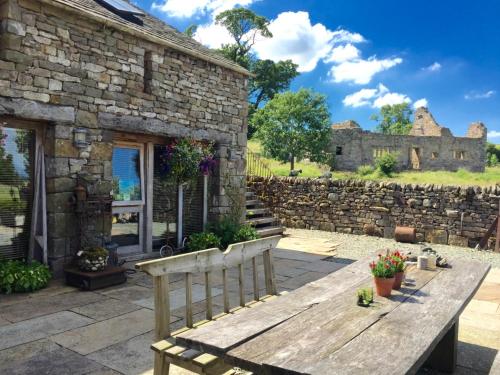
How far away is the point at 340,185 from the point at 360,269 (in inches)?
289

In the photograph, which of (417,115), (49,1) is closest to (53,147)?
(49,1)

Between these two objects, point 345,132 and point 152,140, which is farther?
point 345,132

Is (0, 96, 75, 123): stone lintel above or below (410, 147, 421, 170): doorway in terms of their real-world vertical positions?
below

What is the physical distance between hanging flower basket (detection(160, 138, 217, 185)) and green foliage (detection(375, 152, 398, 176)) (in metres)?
19.0

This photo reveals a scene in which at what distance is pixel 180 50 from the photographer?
6996 mm

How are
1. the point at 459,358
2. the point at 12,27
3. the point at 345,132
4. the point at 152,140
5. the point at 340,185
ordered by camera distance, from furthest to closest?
the point at 345,132
the point at 340,185
the point at 152,140
the point at 12,27
the point at 459,358

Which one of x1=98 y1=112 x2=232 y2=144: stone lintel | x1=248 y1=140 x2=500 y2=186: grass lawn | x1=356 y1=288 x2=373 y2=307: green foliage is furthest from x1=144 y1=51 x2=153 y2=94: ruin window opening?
x1=248 y1=140 x2=500 y2=186: grass lawn

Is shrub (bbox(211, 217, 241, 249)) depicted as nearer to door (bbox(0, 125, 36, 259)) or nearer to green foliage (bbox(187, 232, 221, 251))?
green foliage (bbox(187, 232, 221, 251))

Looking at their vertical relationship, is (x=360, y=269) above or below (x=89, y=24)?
below

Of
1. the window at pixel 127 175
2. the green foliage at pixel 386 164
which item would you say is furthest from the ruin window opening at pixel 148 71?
the green foliage at pixel 386 164

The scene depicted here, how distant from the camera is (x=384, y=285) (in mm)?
2764

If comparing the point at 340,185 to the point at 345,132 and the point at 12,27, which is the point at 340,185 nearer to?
the point at 12,27

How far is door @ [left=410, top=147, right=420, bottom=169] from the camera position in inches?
1074

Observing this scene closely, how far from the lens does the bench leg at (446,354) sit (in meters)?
3.15
